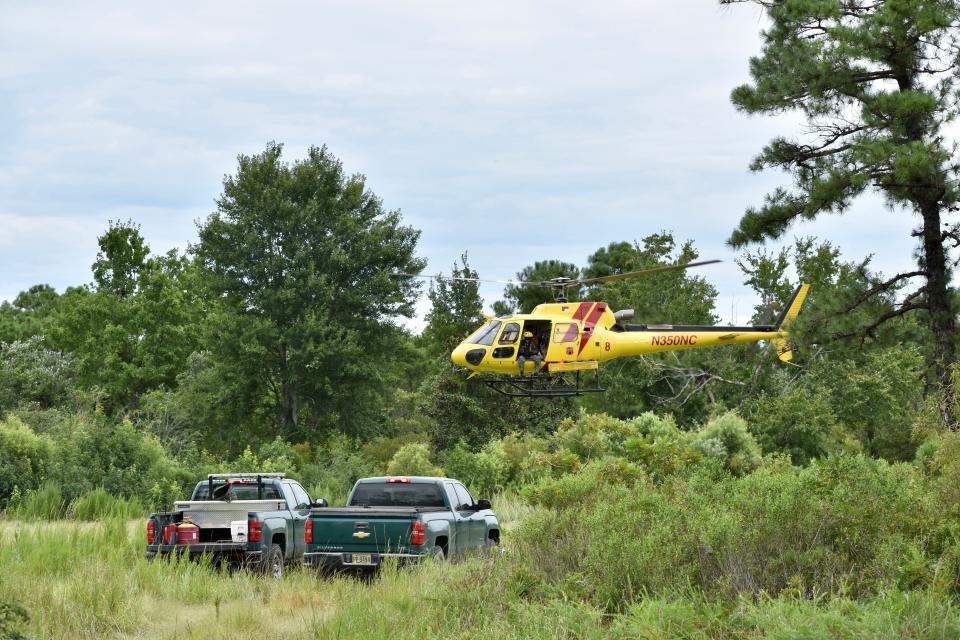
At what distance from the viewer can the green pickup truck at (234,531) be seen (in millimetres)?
15438

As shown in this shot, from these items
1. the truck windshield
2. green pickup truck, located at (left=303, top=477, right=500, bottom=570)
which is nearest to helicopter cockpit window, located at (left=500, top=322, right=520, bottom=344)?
the truck windshield

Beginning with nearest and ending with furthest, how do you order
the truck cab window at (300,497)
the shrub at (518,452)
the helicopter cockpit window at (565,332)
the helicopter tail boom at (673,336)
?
the truck cab window at (300,497) < the helicopter cockpit window at (565,332) < the helicopter tail boom at (673,336) < the shrub at (518,452)

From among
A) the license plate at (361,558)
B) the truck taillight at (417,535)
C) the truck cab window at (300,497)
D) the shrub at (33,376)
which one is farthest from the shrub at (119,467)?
the shrub at (33,376)

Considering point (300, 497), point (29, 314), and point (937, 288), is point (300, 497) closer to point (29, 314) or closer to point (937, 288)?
point (937, 288)

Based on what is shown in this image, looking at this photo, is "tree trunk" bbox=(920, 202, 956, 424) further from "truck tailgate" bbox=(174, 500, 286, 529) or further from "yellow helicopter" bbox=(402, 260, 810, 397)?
"truck tailgate" bbox=(174, 500, 286, 529)

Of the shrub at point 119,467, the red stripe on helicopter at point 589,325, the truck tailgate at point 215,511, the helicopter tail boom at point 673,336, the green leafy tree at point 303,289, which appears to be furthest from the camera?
the green leafy tree at point 303,289

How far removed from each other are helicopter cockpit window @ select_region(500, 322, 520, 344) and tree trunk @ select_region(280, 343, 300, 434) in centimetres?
2808

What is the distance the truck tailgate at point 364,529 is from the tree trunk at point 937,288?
35.6 feet

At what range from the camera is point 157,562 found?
1430 cm

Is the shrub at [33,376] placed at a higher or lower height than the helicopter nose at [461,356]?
Result: higher

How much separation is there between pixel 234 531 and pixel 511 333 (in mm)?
9339

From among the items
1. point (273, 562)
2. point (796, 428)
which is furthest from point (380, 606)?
point (796, 428)

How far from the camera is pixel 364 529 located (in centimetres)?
1454

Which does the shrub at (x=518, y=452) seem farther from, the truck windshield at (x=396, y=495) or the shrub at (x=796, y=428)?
the truck windshield at (x=396, y=495)
